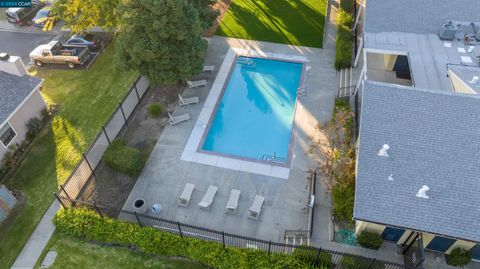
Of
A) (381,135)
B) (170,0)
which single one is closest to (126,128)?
(170,0)

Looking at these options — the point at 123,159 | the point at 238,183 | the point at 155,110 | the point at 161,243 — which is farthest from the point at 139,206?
the point at 155,110

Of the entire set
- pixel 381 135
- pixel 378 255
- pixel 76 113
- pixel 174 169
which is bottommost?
pixel 378 255

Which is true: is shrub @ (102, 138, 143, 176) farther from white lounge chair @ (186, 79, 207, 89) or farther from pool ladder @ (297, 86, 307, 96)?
pool ladder @ (297, 86, 307, 96)

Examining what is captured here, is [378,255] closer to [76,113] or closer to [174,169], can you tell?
[174,169]

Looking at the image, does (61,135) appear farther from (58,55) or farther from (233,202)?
(233,202)

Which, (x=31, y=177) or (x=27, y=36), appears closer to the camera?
(x=31, y=177)
